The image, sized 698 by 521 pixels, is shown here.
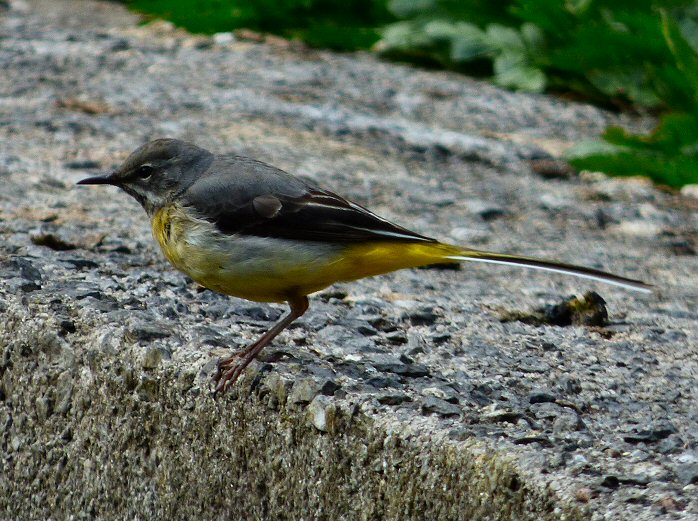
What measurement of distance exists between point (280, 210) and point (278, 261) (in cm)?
23

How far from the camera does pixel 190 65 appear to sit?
7.64 meters

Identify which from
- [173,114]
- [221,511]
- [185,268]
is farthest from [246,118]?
[221,511]

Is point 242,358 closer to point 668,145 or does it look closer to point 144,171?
point 144,171

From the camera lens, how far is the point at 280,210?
3.81m

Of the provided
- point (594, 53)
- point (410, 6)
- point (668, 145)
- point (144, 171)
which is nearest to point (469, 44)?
point (410, 6)

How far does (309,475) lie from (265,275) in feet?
2.45

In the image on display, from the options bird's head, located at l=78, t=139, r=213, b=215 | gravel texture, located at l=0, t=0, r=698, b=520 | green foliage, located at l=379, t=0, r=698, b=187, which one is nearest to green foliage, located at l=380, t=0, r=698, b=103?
green foliage, located at l=379, t=0, r=698, b=187

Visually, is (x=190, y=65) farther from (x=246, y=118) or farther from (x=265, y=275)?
(x=265, y=275)

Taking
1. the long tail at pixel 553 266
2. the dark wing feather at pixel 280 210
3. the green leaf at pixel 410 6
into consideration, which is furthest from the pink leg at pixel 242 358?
the green leaf at pixel 410 6

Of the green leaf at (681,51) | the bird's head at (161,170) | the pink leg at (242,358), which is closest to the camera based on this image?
the pink leg at (242,358)

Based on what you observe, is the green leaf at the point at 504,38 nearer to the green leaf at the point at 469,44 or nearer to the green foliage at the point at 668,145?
the green leaf at the point at 469,44

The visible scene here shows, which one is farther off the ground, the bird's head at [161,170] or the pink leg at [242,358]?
the bird's head at [161,170]

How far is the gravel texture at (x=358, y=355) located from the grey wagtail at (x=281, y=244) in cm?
23

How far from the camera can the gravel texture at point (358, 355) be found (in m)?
3.00
